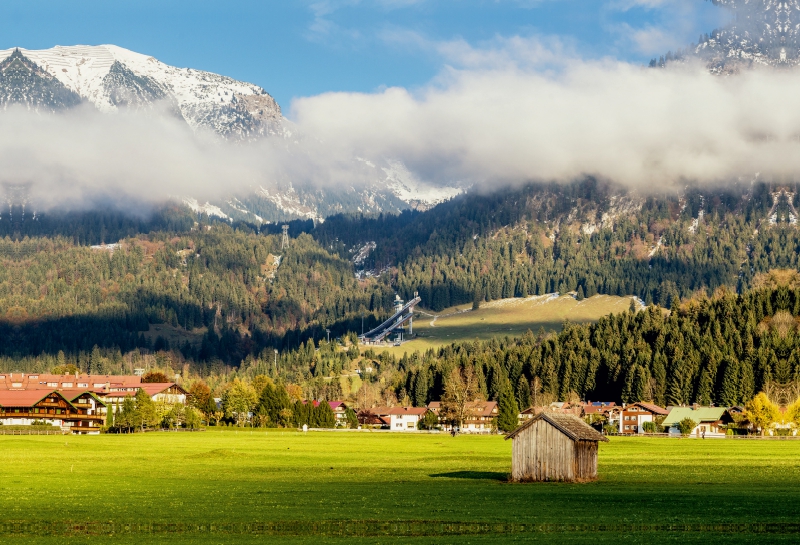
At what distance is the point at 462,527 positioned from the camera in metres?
58.5

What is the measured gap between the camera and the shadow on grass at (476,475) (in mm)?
89281

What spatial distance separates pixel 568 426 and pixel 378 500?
19.2m

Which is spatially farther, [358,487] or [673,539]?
[358,487]

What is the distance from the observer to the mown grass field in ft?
184

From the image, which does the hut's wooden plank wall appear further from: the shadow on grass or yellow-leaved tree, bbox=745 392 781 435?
yellow-leaved tree, bbox=745 392 781 435

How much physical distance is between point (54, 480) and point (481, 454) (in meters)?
55.0

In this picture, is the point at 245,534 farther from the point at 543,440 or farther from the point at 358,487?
the point at 543,440

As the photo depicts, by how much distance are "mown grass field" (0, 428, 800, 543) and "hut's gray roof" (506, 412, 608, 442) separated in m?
3.64

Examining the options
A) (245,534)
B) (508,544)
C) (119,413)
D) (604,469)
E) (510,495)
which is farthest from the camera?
(119,413)

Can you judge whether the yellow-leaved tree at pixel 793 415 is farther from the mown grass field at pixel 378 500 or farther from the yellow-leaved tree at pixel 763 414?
the mown grass field at pixel 378 500

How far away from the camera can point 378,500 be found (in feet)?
232

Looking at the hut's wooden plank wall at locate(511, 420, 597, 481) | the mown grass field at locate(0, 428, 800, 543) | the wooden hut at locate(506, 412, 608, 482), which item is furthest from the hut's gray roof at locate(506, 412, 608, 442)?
the mown grass field at locate(0, 428, 800, 543)

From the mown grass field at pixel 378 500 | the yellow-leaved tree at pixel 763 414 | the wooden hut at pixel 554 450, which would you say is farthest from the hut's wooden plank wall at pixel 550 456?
the yellow-leaved tree at pixel 763 414

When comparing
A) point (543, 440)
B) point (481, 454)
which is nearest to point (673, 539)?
A: point (543, 440)
